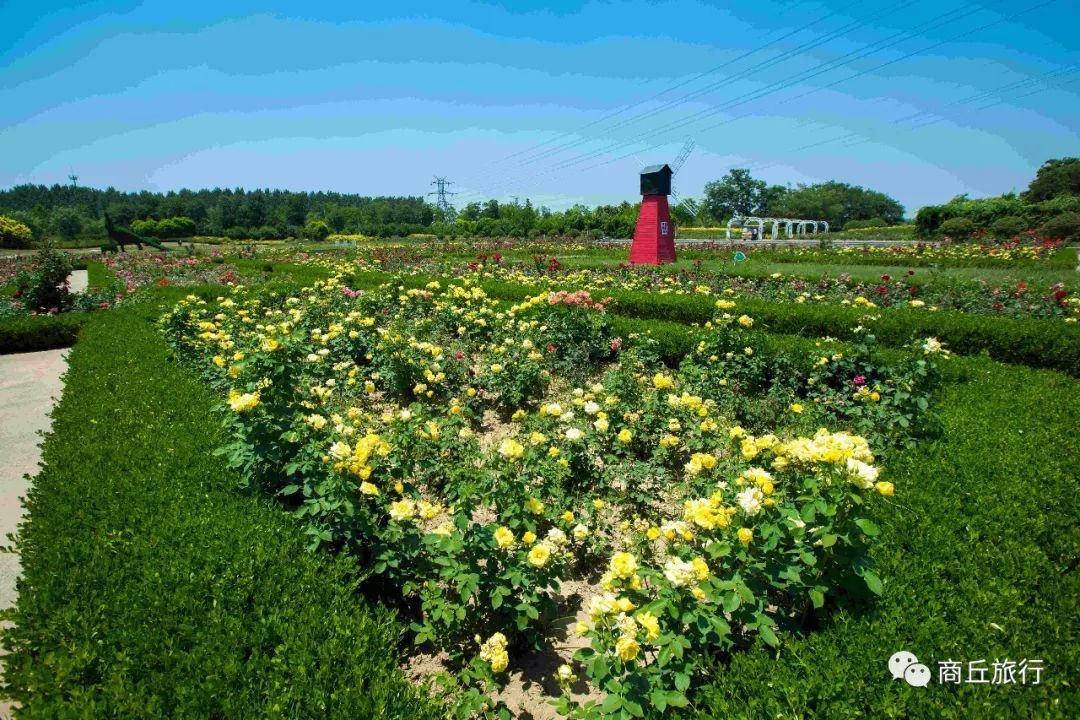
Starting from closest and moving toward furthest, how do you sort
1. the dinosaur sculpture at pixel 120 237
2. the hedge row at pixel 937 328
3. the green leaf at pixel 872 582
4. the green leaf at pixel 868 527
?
the green leaf at pixel 868 527 → the green leaf at pixel 872 582 → the hedge row at pixel 937 328 → the dinosaur sculpture at pixel 120 237

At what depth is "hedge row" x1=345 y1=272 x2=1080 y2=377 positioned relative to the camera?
25.4 feet

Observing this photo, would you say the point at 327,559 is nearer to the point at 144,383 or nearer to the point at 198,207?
the point at 144,383

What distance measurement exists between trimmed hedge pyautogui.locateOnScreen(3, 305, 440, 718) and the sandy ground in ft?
1.24

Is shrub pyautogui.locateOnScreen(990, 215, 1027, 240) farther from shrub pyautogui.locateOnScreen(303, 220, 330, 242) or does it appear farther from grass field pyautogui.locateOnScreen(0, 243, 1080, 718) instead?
shrub pyautogui.locateOnScreen(303, 220, 330, 242)

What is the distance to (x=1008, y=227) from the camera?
32188 millimetres

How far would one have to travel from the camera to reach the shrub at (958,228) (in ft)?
114

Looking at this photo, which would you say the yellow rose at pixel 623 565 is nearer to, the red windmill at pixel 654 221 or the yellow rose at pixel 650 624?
the yellow rose at pixel 650 624

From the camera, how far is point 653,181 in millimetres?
23844

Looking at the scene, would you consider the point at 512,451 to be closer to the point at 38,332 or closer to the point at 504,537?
the point at 504,537

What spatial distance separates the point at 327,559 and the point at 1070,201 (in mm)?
45675

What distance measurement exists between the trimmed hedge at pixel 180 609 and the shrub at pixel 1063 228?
37.1 meters

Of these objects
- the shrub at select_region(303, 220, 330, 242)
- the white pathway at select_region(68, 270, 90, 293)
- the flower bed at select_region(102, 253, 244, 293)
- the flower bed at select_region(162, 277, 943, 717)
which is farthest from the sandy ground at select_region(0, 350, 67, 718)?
the shrub at select_region(303, 220, 330, 242)

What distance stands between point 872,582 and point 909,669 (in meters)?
0.33

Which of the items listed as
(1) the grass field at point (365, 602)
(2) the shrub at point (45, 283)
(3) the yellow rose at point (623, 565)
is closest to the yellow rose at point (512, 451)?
(1) the grass field at point (365, 602)
